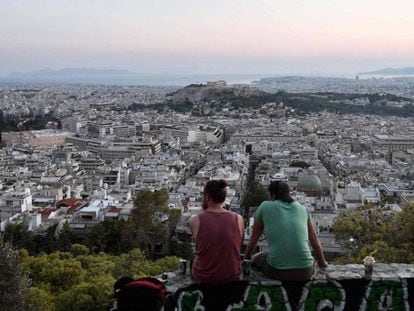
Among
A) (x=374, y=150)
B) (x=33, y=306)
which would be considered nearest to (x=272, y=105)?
(x=374, y=150)

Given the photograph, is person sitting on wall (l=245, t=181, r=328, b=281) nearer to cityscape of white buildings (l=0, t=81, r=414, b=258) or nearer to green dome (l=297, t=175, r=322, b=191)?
cityscape of white buildings (l=0, t=81, r=414, b=258)

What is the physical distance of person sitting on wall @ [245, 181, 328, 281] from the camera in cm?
366

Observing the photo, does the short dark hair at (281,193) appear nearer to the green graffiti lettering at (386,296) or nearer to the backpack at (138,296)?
the green graffiti lettering at (386,296)

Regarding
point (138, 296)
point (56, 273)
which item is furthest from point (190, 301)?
point (56, 273)

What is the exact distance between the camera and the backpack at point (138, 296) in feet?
11.4

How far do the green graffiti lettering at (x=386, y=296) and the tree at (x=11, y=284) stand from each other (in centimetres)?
538

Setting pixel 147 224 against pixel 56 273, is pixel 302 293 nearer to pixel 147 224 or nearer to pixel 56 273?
pixel 56 273

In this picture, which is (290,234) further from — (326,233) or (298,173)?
(298,173)

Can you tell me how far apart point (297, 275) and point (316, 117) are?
6356cm

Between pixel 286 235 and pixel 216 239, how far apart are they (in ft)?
1.36

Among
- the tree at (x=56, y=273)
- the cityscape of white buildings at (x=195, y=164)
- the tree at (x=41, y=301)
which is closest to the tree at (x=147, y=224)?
the cityscape of white buildings at (x=195, y=164)

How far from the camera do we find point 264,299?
3.73 m

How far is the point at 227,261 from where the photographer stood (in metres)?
3.63

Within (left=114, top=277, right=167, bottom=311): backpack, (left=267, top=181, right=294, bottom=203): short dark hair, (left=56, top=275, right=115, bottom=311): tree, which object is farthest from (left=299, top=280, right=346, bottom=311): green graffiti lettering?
(left=56, top=275, right=115, bottom=311): tree
